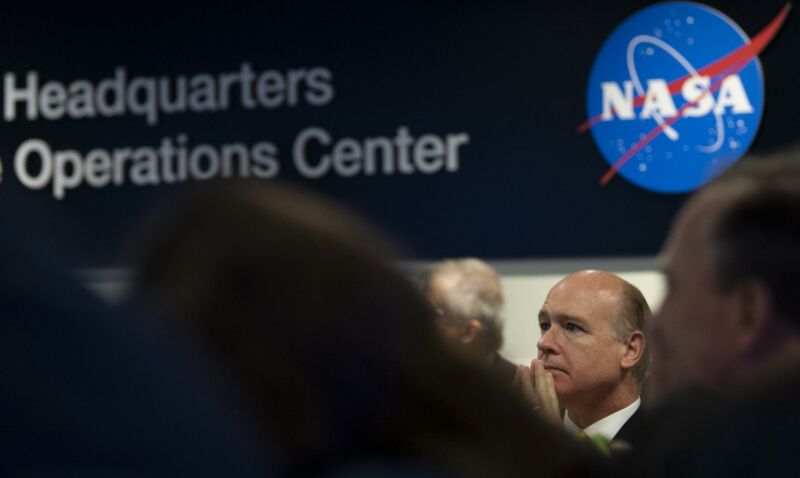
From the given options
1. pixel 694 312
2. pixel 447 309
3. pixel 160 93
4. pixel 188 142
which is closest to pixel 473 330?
pixel 447 309

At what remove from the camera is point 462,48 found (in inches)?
250

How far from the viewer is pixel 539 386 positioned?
142 inches

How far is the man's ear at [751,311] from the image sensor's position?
118 centimetres

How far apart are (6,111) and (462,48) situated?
2.48m

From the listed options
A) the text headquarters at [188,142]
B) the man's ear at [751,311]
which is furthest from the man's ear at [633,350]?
the text headquarters at [188,142]

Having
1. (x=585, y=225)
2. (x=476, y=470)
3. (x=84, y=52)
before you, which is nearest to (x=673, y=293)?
(x=476, y=470)

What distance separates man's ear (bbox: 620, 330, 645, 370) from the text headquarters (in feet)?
8.80

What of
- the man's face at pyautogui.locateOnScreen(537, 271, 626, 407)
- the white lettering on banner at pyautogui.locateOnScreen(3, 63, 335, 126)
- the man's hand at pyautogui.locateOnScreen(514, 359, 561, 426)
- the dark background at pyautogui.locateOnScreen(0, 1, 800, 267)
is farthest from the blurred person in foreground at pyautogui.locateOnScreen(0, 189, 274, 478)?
the white lettering on banner at pyautogui.locateOnScreen(3, 63, 335, 126)

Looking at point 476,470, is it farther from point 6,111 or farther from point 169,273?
point 6,111

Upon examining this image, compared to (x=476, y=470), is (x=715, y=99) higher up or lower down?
higher up

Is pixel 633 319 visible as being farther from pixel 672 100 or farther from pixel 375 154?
pixel 375 154

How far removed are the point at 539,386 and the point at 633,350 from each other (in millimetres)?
304

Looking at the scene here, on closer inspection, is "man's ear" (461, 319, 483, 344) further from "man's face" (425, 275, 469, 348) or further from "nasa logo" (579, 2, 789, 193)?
"nasa logo" (579, 2, 789, 193)

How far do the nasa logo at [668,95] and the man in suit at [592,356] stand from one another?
2.41 metres
